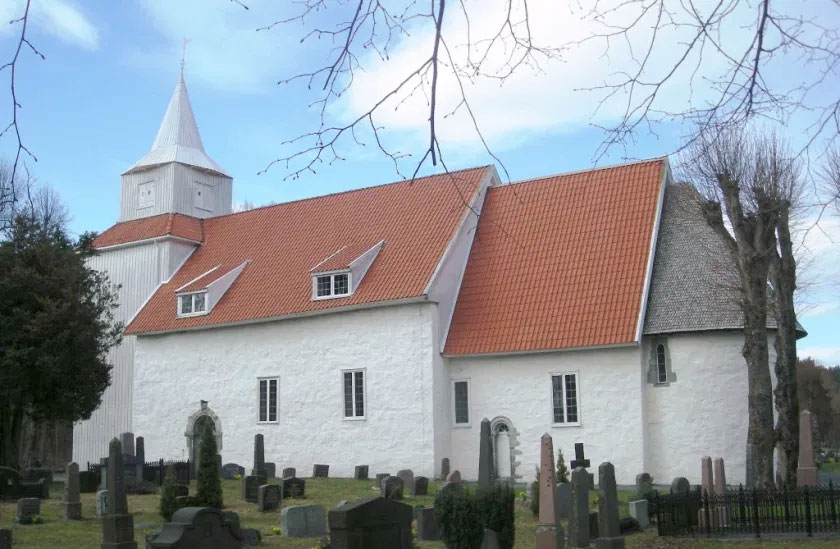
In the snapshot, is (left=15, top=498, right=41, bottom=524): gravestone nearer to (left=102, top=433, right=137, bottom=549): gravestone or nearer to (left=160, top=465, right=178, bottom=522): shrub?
(left=160, top=465, right=178, bottom=522): shrub

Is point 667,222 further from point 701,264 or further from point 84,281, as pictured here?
point 84,281

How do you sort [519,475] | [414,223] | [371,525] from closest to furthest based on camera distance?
[371,525], [519,475], [414,223]

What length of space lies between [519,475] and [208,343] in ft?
38.1

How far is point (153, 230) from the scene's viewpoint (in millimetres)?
35250

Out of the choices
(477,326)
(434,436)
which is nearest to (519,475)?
(434,436)

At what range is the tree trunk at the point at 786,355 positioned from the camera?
21.6m

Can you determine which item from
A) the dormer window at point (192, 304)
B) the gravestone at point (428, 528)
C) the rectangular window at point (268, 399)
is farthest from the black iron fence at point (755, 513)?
the dormer window at point (192, 304)

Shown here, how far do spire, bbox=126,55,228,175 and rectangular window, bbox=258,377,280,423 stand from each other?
11.9m

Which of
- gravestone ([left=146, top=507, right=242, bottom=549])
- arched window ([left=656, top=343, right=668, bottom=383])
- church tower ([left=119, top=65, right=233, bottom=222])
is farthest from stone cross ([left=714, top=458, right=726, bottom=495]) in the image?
church tower ([left=119, top=65, right=233, bottom=222])

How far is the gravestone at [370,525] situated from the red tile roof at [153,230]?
2548 cm

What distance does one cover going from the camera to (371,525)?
10.4 meters

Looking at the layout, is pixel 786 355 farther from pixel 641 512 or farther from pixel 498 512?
pixel 498 512

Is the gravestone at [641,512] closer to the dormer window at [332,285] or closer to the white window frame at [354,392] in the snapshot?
the white window frame at [354,392]

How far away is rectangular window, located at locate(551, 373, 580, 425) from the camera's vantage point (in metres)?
25.5
